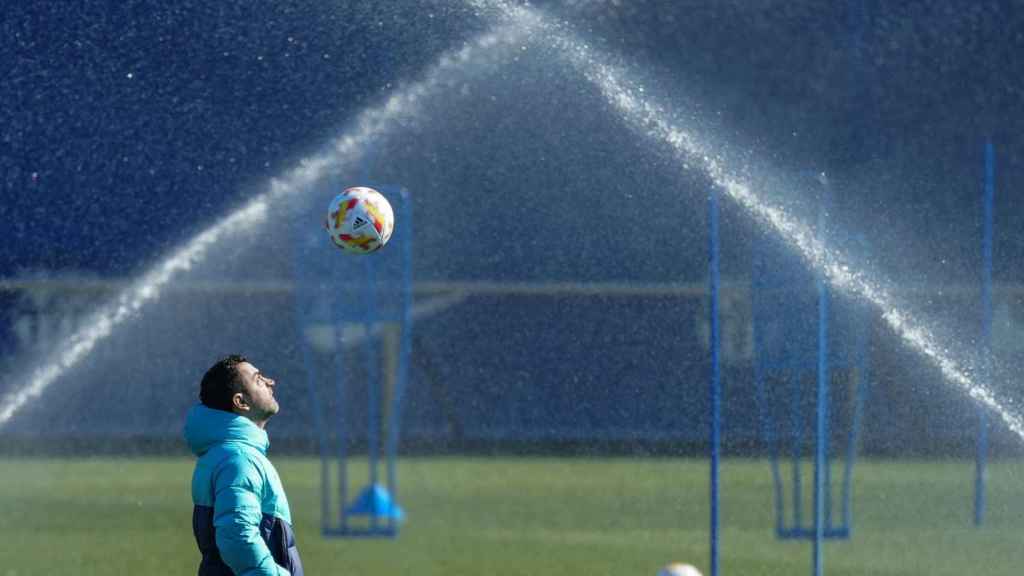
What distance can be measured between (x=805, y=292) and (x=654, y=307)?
5662 mm

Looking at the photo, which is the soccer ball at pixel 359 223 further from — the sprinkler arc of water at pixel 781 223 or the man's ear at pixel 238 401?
the man's ear at pixel 238 401

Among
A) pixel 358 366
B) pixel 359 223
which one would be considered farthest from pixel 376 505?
pixel 358 366

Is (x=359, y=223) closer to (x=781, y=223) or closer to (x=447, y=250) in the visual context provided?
(x=781, y=223)

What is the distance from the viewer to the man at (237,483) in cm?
447

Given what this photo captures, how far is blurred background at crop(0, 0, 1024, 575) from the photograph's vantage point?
41.8 feet

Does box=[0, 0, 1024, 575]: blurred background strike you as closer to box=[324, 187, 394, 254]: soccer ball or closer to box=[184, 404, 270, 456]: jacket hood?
box=[324, 187, 394, 254]: soccer ball

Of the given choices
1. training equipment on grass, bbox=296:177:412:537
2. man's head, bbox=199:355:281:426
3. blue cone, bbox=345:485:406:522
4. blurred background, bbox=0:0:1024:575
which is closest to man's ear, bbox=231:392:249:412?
man's head, bbox=199:355:281:426

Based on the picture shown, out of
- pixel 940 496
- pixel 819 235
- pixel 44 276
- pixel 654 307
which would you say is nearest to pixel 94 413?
pixel 44 276

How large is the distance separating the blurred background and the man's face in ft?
22.7

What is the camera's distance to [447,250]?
619 inches

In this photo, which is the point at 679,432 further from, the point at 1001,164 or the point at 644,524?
the point at 1001,164

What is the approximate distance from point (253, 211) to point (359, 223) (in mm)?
7219

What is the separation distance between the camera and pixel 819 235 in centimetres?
851

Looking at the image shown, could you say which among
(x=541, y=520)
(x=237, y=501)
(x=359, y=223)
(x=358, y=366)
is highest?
(x=359, y=223)
